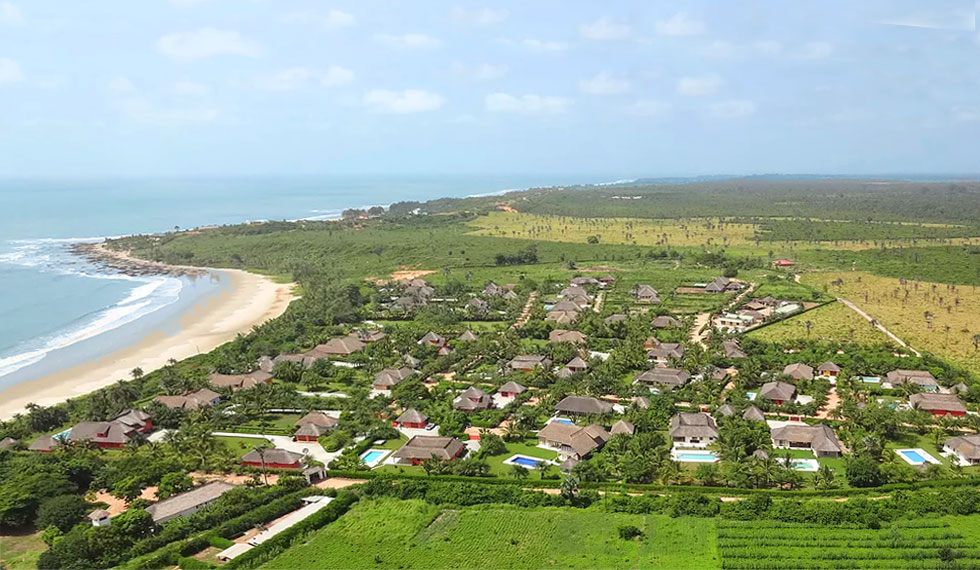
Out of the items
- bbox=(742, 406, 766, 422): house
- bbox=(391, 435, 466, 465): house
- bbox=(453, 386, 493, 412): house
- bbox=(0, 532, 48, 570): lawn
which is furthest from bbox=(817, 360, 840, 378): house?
bbox=(0, 532, 48, 570): lawn

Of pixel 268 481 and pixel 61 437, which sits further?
pixel 61 437

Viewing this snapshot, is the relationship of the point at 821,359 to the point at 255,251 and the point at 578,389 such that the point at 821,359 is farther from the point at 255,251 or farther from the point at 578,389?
the point at 255,251

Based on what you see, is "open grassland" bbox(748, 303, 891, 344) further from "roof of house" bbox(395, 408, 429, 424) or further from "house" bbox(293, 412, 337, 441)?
"house" bbox(293, 412, 337, 441)

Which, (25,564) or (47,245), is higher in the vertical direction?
(47,245)

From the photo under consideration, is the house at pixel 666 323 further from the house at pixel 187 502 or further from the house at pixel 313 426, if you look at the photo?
the house at pixel 187 502

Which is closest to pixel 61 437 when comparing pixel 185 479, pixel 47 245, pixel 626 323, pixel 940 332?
pixel 185 479

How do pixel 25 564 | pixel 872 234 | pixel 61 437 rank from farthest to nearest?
pixel 872 234
pixel 61 437
pixel 25 564

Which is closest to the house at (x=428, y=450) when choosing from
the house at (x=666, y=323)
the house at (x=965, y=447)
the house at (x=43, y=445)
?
the house at (x=43, y=445)
